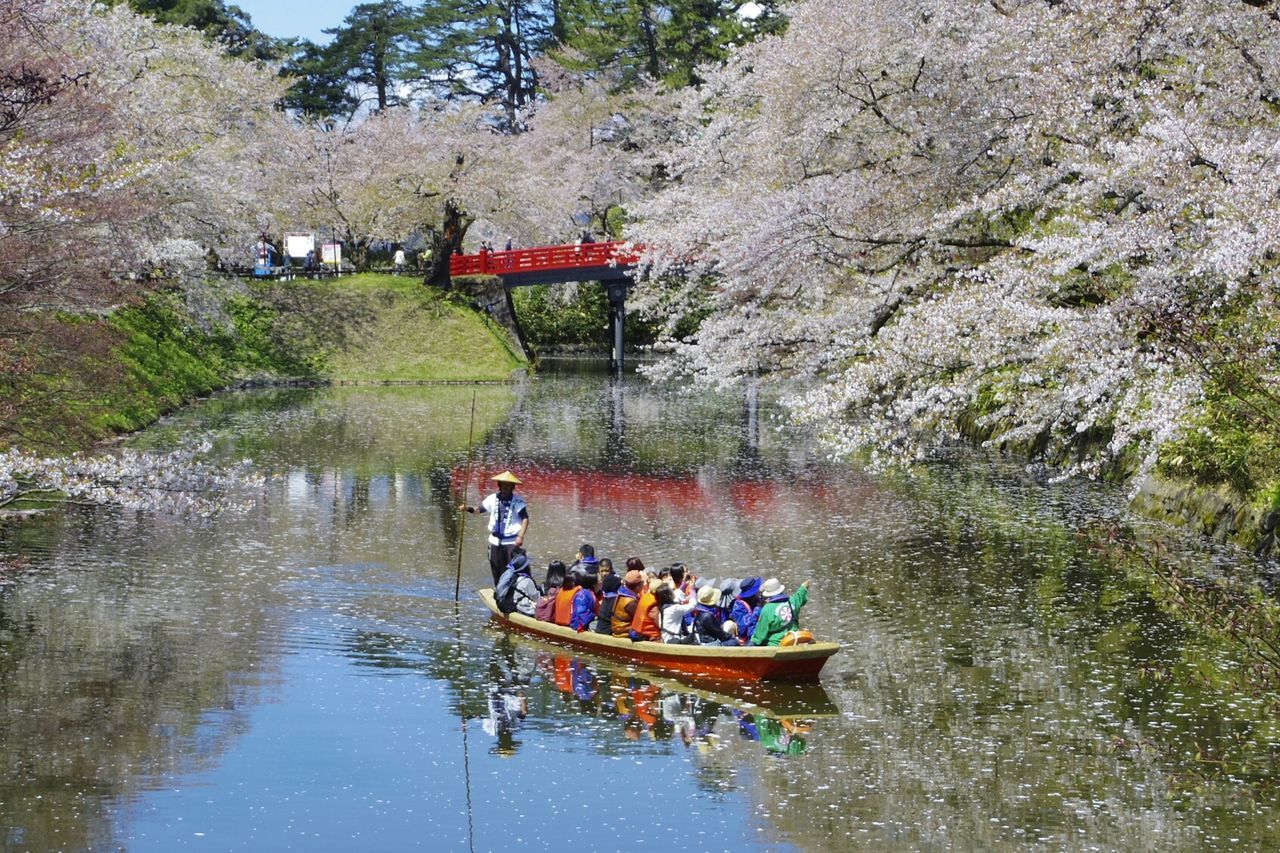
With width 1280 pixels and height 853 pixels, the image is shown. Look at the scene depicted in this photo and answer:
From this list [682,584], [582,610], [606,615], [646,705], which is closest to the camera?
[646,705]

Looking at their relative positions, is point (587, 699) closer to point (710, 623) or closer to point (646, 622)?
point (646, 622)

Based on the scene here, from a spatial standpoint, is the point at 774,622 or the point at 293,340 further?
the point at 293,340

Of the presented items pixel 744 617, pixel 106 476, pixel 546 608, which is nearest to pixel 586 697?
pixel 744 617

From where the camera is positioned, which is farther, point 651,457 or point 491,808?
point 651,457

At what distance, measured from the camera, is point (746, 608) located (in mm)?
15211

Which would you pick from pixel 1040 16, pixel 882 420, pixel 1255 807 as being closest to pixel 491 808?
pixel 1255 807

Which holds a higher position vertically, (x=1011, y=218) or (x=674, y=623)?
(x=1011, y=218)

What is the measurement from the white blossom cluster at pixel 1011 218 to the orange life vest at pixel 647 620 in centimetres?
601

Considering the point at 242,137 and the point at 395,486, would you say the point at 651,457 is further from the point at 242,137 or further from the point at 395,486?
the point at 242,137

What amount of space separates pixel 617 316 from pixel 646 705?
46.9m

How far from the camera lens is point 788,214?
24953 mm

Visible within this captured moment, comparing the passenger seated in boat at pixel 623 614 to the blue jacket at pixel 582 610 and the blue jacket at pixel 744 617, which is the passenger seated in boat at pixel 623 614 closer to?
the blue jacket at pixel 582 610

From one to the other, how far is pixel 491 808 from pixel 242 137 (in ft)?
160

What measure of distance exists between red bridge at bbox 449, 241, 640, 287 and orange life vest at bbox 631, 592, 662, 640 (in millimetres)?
37725
